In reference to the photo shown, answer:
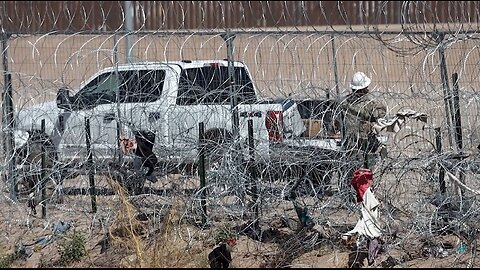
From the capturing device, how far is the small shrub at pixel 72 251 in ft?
30.0

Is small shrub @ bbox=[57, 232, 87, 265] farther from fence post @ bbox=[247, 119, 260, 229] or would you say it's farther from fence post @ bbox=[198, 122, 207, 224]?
fence post @ bbox=[247, 119, 260, 229]

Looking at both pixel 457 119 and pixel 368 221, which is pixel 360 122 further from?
pixel 368 221

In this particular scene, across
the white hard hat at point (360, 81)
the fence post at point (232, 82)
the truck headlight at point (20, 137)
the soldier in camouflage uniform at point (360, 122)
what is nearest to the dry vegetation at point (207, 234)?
the soldier in camouflage uniform at point (360, 122)

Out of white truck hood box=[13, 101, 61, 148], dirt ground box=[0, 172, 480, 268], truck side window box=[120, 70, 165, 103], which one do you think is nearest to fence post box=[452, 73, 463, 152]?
dirt ground box=[0, 172, 480, 268]

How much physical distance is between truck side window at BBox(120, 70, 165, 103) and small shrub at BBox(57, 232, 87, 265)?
6.45ft

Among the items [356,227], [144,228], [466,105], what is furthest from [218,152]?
[466,105]

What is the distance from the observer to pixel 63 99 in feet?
35.2

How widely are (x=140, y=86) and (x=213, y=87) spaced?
2.69 feet

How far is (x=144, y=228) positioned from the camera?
30.6 feet

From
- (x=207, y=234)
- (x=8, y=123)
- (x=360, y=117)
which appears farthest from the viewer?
(x=8, y=123)

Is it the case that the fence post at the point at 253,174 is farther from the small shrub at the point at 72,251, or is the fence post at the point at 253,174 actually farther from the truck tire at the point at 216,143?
the small shrub at the point at 72,251

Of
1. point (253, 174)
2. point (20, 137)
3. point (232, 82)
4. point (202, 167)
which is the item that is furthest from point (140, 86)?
point (253, 174)

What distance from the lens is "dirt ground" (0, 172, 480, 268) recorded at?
8.87 meters

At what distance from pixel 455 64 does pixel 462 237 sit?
2.26 meters
